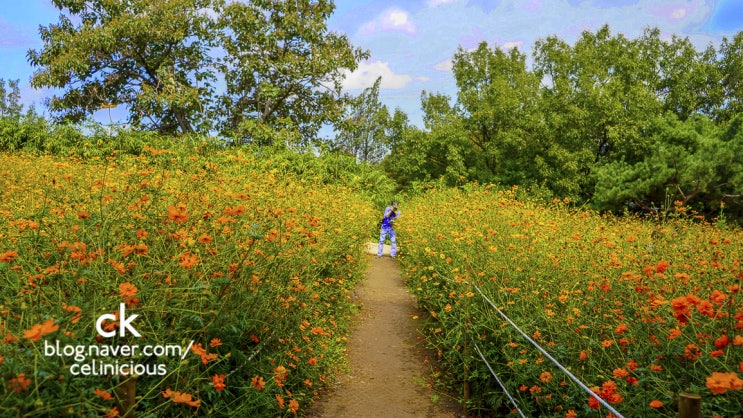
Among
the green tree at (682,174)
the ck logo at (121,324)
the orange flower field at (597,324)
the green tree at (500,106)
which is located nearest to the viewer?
Answer: the ck logo at (121,324)

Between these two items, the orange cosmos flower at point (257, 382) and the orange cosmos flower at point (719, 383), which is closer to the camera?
the orange cosmos flower at point (719, 383)

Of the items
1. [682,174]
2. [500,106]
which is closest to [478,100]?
[500,106]

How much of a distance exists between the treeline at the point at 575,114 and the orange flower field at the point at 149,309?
54.0ft

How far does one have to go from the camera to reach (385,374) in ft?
16.1

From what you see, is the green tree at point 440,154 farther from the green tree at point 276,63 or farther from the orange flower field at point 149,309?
the orange flower field at point 149,309

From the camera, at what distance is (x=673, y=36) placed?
80.3ft

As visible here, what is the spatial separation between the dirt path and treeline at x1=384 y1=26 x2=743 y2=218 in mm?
13039

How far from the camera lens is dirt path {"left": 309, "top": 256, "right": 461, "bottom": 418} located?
4086 mm

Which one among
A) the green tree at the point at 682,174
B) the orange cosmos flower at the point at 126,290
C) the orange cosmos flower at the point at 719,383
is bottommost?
the orange cosmos flower at the point at 719,383

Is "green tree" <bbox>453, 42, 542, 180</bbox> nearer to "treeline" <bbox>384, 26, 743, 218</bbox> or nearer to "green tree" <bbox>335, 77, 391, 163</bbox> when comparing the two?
"treeline" <bbox>384, 26, 743, 218</bbox>

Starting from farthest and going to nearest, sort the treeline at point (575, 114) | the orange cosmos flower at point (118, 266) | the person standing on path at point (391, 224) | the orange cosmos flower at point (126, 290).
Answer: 1. the treeline at point (575, 114)
2. the person standing on path at point (391, 224)
3. the orange cosmos flower at point (118, 266)
4. the orange cosmos flower at point (126, 290)

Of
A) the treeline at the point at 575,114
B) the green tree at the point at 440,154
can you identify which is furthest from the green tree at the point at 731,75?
the green tree at the point at 440,154

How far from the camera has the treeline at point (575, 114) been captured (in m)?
20.7

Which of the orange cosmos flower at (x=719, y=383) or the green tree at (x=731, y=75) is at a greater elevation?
the green tree at (x=731, y=75)
